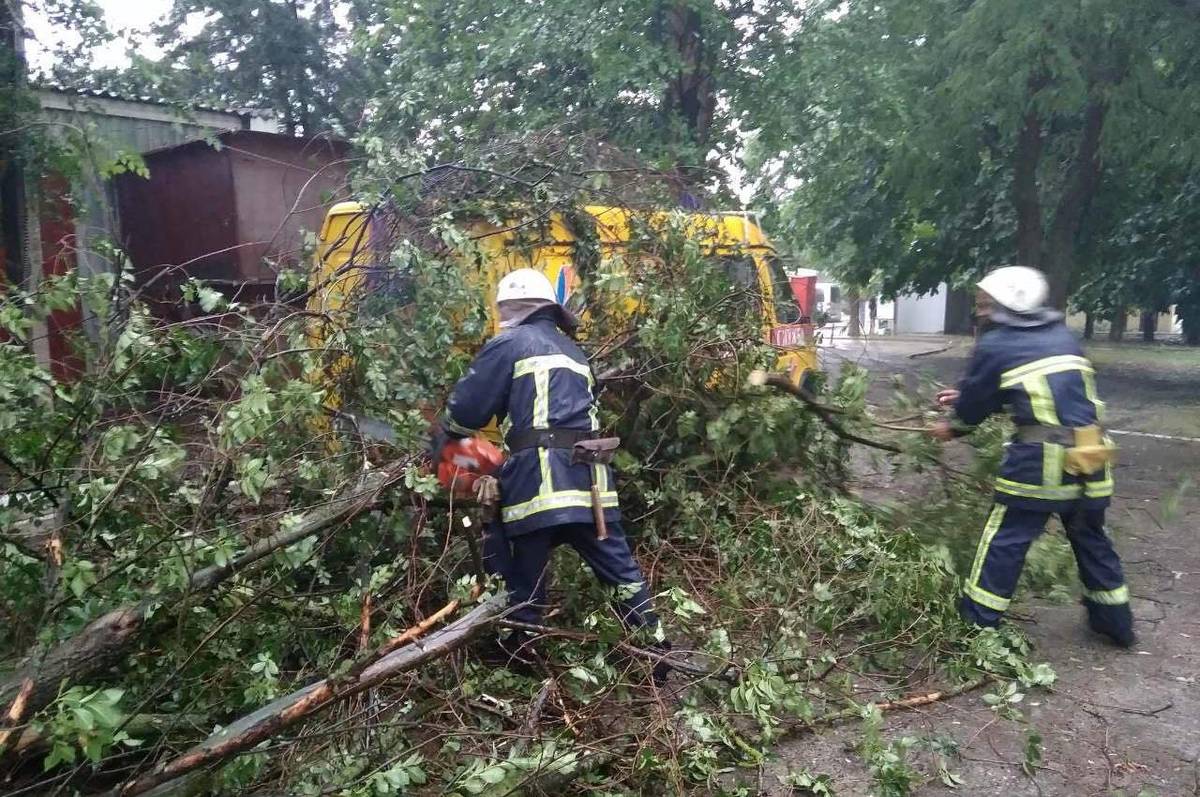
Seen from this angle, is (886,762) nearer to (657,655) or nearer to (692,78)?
(657,655)

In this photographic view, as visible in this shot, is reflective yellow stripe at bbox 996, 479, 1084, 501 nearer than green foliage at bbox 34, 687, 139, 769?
No

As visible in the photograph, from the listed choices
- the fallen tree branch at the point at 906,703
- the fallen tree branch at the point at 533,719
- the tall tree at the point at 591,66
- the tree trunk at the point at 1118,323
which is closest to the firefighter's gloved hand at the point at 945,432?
the fallen tree branch at the point at 906,703

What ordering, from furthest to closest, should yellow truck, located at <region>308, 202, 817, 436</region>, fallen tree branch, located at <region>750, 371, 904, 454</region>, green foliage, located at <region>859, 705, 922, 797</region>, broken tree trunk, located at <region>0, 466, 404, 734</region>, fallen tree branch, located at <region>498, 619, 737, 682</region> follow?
yellow truck, located at <region>308, 202, 817, 436</region> < fallen tree branch, located at <region>750, 371, 904, 454</region> < fallen tree branch, located at <region>498, 619, 737, 682</region> < green foliage, located at <region>859, 705, 922, 797</region> < broken tree trunk, located at <region>0, 466, 404, 734</region>

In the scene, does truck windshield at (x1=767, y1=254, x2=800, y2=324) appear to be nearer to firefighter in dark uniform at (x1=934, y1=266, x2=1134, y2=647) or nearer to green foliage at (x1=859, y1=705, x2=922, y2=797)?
firefighter in dark uniform at (x1=934, y1=266, x2=1134, y2=647)

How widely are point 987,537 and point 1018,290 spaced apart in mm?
1024

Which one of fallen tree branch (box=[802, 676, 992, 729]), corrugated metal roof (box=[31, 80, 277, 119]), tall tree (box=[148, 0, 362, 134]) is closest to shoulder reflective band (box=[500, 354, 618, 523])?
fallen tree branch (box=[802, 676, 992, 729])

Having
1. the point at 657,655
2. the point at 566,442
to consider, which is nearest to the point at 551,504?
the point at 566,442

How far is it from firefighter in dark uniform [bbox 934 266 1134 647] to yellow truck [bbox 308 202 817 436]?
1.21 m

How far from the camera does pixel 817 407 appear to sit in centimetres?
473

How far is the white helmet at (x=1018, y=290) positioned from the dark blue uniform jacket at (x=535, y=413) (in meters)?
1.75

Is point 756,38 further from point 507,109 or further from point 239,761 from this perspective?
point 239,761

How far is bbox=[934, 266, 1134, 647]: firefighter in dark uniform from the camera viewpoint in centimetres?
376

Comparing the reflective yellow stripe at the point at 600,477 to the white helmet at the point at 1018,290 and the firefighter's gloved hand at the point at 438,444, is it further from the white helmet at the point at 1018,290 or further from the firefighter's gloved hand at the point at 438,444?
the white helmet at the point at 1018,290

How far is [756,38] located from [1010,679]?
9.68 meters
